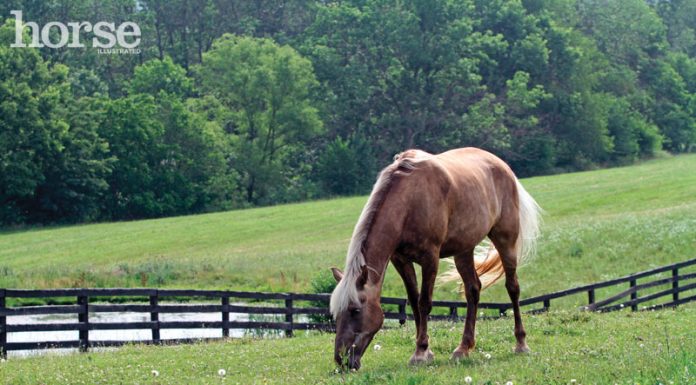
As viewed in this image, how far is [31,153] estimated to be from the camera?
52.2 m

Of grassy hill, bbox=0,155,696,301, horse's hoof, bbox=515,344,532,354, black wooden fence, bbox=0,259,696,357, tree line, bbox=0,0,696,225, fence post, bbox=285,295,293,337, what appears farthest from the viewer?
tree line, bbox=0,0,696,225

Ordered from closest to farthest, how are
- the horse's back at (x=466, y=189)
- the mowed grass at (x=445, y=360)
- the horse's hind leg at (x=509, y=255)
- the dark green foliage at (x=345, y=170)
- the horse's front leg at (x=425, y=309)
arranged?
the mowed grass at (x=445, y=360) → the horse's front leg at (x=425, y=309) → the horse's back at (x=466, y=189) → the horse's hind leg at (x=509, y=255) → the dark green foliage at (x=345, y=170)

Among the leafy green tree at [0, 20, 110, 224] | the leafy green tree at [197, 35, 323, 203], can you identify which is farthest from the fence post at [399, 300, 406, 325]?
the leafy green tree at [197, 35, 323, 203]

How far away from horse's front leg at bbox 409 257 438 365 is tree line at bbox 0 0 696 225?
45269 millimetres

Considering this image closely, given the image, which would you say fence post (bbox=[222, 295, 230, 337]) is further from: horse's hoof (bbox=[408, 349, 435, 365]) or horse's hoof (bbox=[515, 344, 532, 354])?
horse's hoof (bbox=[408, 349, 435, 365])

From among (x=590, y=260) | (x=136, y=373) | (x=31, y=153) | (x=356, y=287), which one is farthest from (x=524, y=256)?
(x=31, y=153)

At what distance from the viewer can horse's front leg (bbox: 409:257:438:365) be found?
1015cm

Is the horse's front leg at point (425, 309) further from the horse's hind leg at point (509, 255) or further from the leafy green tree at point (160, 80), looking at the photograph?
the leafy green tree at point (160, 80)

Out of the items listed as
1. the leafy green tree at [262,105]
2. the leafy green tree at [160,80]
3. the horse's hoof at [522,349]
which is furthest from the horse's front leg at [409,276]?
the leafy green tree at [160,80]

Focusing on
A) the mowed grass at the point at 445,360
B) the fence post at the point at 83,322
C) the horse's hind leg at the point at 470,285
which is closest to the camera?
the mowed grass at the point at 445,360

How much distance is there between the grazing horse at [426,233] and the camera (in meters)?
9.44

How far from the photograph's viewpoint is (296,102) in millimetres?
66750

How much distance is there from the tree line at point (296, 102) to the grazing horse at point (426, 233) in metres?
44.4

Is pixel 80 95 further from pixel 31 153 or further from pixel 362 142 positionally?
pixel 362 142
